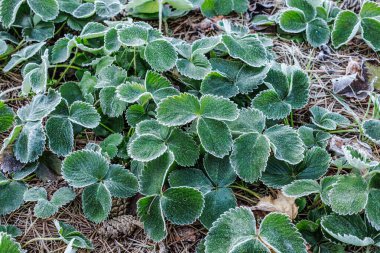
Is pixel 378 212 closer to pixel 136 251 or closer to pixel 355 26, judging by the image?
pixel 136 251

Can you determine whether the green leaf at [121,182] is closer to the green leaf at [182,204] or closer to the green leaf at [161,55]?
the green leaf at [182,204]

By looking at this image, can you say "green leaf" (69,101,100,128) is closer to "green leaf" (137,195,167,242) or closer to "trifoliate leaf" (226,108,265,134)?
"green leaf" (137,195,167,242)

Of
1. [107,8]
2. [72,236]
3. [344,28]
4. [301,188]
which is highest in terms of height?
[107,8]

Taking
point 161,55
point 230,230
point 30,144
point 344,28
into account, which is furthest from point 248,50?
point 30,144

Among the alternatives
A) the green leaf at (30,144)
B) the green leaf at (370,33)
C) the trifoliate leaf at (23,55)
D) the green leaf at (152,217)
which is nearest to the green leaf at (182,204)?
the green leaf at (152,217)

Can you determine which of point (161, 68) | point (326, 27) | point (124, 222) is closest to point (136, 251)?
point (124, 222)

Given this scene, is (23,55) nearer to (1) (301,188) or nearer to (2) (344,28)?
A: (1) (301,188)
